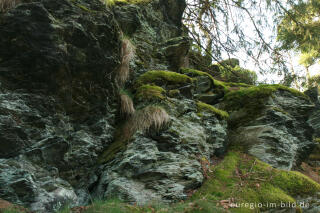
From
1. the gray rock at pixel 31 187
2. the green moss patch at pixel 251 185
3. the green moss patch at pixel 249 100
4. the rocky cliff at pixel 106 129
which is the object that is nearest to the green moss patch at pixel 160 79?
the rocky cliff at pixel 106 129

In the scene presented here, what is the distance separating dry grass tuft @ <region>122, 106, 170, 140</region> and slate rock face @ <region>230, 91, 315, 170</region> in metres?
2.26

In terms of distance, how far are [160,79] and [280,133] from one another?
9.97 ft

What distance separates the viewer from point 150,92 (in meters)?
4.80

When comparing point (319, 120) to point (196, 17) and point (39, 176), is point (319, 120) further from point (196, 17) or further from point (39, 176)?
point (39, 176)

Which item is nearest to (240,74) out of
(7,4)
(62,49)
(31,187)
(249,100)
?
(249,100)

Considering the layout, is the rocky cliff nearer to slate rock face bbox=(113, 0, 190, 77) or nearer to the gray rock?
the gray rock

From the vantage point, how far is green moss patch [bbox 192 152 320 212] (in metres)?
3.54

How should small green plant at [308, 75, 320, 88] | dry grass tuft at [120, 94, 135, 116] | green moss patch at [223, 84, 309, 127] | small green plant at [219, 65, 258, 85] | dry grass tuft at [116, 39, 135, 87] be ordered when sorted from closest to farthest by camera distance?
dry grass tuft at [120, 94, 135, 116]
dry grass tuft at [116, 39, 135, 87]
green moss patch at [223, 84, 309, 127]
small green plant at [219, 65, 258, 85]
small green plant at [308, 75, 320, 88]

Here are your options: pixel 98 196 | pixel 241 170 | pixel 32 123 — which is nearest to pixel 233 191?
pixel 241 170

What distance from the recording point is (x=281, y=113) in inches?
220

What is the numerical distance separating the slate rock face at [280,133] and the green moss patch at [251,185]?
0.51 metres

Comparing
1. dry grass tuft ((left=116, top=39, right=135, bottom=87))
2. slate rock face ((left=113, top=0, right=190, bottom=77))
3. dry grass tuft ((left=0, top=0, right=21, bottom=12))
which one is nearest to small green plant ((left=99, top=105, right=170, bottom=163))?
dry grass tuft ((left=116, top=39, right=135, bottom=87))

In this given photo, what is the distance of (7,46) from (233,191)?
13.5 feet

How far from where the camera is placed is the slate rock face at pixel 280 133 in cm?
493
